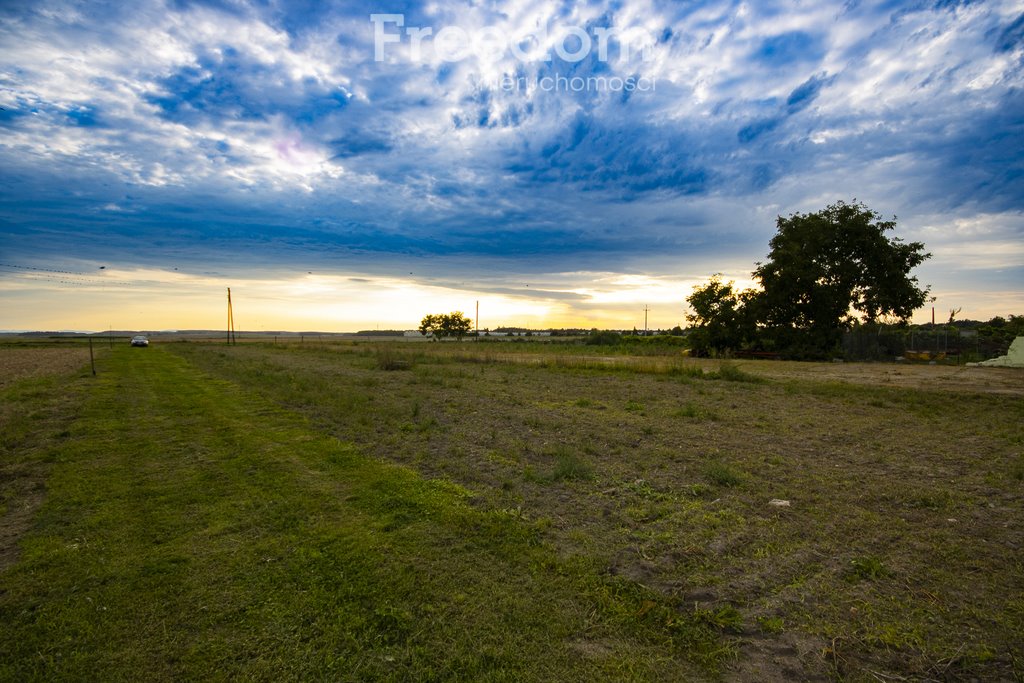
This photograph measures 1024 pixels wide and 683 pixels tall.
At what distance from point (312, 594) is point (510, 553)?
157 cm

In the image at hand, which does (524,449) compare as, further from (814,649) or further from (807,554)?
(814,649)

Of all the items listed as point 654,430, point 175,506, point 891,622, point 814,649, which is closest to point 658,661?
point 814,649

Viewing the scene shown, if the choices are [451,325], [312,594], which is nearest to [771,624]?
[312,594]

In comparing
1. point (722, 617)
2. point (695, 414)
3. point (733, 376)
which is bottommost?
point (722, 617)

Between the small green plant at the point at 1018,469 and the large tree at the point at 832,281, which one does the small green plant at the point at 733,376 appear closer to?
the small green plant at the point at 1018,469

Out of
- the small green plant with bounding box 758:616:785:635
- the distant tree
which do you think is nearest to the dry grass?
the small green plant with bounding box 758:616:785:635

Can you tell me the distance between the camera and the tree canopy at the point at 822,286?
33.7m

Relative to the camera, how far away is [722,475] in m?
6.06

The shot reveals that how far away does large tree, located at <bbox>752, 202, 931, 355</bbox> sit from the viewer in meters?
33.7

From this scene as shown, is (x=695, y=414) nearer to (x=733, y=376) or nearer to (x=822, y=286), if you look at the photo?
(x=733, y=376)

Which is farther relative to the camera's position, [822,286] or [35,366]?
[822,286]

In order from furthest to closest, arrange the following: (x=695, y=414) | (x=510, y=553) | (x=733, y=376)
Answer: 1. (x=733, y=376)
2. (x=695, y=414)
3. (x=510, y=553)

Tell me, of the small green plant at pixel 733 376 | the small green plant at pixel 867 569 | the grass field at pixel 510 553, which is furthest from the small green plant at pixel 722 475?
the small green plant at pixel 733 376

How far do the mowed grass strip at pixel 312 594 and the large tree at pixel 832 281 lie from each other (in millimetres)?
36684
